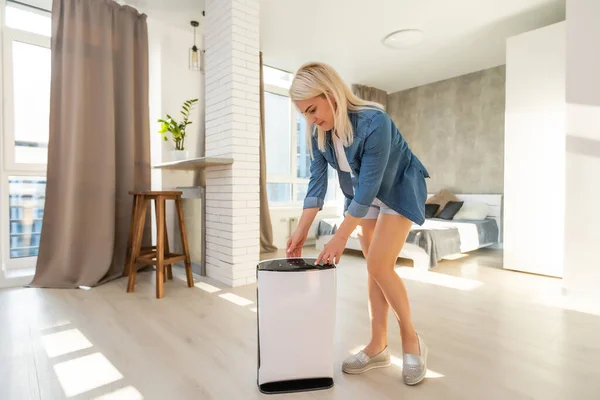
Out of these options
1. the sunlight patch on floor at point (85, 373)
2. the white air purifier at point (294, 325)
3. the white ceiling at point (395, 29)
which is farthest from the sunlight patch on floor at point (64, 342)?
the white ceiling at point (395, 29)

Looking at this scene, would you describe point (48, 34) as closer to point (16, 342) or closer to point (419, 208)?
point (16, 342)

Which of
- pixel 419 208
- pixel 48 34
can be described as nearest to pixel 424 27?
pixel 419 208

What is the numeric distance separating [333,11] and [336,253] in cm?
285

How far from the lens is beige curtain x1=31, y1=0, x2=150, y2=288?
258cm

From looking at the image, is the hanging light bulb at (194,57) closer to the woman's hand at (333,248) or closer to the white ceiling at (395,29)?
the white ceiling at (395,29)

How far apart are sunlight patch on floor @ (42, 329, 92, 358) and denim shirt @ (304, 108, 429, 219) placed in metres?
1.25

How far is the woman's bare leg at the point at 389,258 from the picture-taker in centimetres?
123

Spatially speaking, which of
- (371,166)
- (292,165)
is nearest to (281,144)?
(292,165)

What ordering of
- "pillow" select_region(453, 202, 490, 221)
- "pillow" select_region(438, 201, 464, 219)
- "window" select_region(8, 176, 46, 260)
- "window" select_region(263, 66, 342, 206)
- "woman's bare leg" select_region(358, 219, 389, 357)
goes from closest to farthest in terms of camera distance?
"woman's bare leg" select_region(358, 219, 389, 357) < "window" select_region(8, 176, 46, 260) < "pillow" select_region(453, 202, 490, 221) < "pillow" select_region(438, 201, 464, 219) < "window" select_region(263, 66, 342, 206)

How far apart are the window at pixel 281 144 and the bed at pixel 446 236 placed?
3.22 ft

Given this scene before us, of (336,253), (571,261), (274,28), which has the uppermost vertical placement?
(274,28)

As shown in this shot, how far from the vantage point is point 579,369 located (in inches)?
53.6

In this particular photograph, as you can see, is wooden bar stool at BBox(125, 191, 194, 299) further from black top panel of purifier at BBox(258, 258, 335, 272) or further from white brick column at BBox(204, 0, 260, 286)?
black top panel of purifier at BBox(258, 258, 335, 272)

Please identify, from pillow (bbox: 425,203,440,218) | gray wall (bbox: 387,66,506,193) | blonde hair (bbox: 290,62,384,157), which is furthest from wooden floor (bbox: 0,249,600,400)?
gray wall (bbox: 387,66,506,193)
